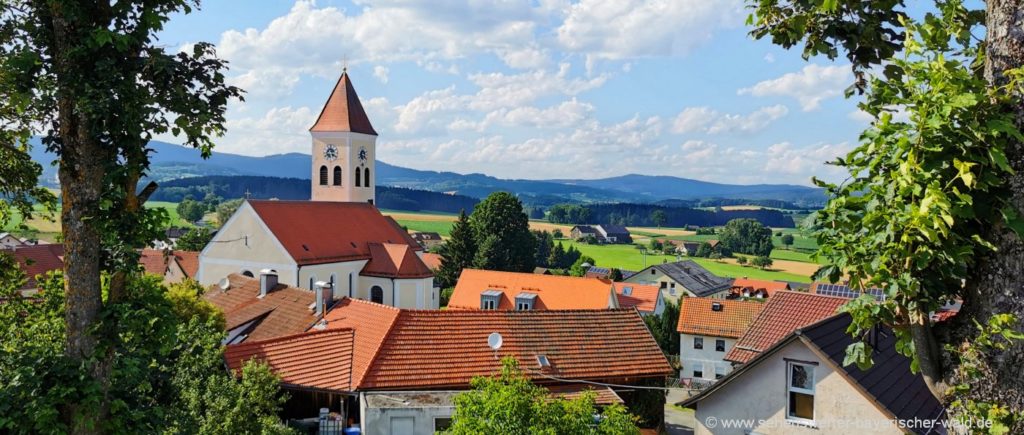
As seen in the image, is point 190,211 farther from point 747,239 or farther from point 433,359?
point 433,359

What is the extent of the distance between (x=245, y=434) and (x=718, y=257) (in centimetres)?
11010

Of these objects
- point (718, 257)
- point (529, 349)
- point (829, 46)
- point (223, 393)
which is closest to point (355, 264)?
point (529, 349)

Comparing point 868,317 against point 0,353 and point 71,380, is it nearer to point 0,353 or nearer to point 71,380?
point 71,380

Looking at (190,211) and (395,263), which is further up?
(190,211)

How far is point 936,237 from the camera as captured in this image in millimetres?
3736

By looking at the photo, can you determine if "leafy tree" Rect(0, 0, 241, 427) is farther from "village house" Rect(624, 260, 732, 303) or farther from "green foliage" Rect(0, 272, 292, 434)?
"village house" Rect(624, 260, 732, 303)

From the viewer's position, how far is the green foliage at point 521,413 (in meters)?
9.21

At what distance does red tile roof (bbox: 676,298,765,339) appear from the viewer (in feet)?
125

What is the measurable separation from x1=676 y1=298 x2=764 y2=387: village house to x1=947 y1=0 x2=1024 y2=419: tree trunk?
3524 centimetres

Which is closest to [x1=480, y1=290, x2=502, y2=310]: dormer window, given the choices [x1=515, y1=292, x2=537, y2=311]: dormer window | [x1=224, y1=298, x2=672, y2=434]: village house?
[x1=515, y1=292, x2=537, y2=311]: dormer window

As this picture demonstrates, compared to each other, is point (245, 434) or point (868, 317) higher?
point (868, 317)

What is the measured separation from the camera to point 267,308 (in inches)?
1096

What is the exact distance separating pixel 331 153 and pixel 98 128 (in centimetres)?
4577

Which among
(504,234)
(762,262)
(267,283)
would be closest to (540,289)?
(267,283)
